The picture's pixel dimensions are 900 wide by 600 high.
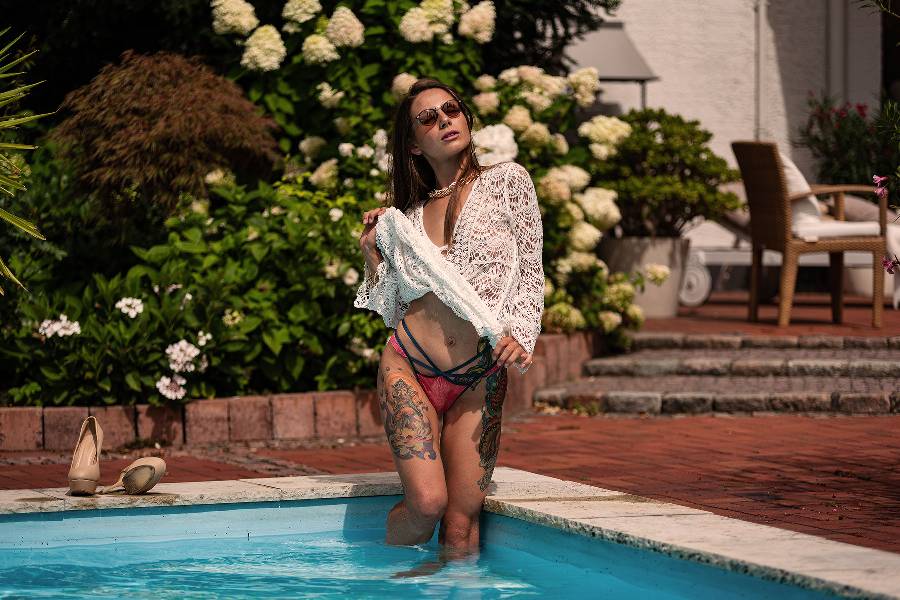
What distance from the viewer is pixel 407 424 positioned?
4223mm

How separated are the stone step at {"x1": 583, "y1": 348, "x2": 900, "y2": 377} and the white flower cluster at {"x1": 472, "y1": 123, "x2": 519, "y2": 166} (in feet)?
5.25

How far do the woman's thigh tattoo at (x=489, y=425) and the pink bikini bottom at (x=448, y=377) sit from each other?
5 cm

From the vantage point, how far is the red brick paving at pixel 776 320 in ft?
30.4

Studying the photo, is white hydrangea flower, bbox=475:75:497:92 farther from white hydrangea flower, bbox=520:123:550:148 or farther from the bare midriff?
the bare midriff

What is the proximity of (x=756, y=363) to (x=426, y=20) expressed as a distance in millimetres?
2802

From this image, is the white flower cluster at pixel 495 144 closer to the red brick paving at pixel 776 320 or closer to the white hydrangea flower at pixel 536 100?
the white hydrangea flower at pixel 536 100

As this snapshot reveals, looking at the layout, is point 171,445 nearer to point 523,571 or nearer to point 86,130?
point 86,130

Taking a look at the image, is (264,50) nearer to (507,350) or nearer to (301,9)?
(301,9)

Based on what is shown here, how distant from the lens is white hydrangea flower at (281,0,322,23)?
8492mm

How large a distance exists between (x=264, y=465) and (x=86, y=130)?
244 cm

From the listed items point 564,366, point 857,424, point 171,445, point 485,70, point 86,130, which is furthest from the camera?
point 485,70

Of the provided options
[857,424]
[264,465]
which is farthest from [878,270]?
[264,465]

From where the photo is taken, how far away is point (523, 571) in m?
4.19

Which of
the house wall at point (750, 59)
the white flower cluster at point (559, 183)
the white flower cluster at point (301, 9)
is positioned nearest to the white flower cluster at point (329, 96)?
the white flower cluster at point (301, 9)
